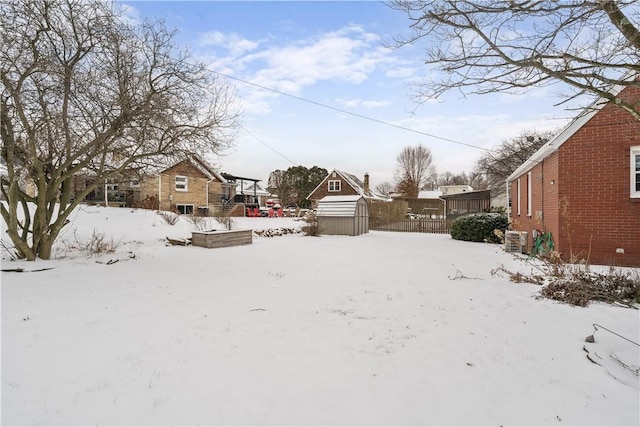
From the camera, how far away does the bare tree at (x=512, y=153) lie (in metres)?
27.6

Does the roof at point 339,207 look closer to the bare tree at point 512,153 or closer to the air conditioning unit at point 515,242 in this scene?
the air conditioning unit at point 515,242

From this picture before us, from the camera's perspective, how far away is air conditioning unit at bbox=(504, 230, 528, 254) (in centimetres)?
1124

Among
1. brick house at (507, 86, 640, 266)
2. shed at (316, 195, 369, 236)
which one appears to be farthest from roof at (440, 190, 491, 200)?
brick house at (507, 86, 640, 266)

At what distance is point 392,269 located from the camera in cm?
768

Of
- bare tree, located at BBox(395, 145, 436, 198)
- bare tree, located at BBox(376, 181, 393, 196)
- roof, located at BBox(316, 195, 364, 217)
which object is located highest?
bare tree, located at BBox(395, 145, 436, 198)

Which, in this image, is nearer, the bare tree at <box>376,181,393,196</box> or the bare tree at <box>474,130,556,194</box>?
the bare tree at <box>474,130,556,194</box>

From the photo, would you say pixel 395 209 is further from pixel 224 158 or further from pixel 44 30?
pixel 44 30

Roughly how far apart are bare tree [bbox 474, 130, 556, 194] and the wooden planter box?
77.3ft

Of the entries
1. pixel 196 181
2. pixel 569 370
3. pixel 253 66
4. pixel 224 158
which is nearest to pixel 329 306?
pixel 569 370

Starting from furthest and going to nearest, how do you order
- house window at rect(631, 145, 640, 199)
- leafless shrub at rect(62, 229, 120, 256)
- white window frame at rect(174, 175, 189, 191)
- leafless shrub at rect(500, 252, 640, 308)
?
white window frame at rect(174, 175, 189, 191), leafless shrub at rect(62, 229, 120, 256), house window at rect(631, 145, 640, 199), leafless shrub at rect(500, 252, 640, 308)

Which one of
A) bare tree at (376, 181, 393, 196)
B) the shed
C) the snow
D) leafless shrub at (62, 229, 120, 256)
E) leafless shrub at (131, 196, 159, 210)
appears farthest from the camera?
bare tree at (376, 181, 393, 196)

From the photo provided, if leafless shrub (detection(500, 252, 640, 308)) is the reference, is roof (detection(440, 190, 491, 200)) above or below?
above

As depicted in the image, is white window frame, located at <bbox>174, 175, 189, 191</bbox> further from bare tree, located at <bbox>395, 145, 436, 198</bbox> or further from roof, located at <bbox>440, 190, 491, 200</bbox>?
bare tree, located at <bbox>395, 145, 436, 198</bbox>

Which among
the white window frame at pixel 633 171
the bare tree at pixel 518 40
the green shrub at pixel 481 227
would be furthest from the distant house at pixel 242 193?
the bare tree at pixel 518 40
